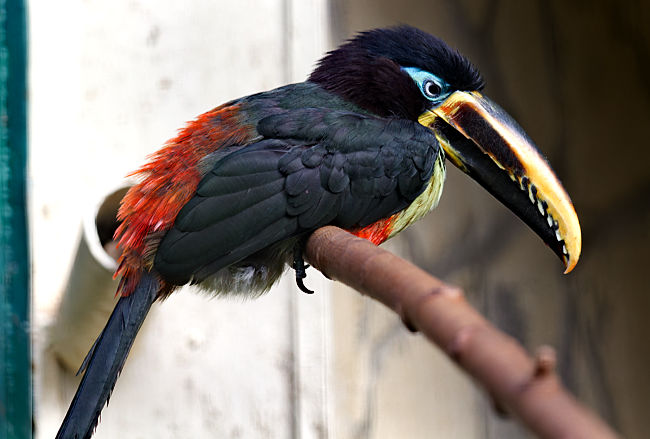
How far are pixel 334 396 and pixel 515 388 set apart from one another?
148 centimetres

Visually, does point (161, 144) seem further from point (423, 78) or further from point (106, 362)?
point (106, 362)

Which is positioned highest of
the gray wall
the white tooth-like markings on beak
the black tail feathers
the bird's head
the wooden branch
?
the wooden branch

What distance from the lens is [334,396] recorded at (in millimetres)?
1932

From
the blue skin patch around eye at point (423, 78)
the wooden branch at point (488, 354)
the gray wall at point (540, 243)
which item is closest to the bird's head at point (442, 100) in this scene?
the blue skin patch around eye at point (423, 78)

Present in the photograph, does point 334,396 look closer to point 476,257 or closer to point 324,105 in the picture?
point 476,257

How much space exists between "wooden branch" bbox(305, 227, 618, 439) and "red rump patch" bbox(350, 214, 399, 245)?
55cm

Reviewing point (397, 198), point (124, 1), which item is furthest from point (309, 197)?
point (124, 1)

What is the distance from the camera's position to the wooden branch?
17.6 inches

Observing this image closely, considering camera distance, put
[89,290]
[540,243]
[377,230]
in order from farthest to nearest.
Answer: [540,243], [89,290], [377,230]

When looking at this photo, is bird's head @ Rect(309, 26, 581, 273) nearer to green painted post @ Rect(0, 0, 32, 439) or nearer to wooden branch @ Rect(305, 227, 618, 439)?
wooden branch @ Rect(305, 227, 618, 439)

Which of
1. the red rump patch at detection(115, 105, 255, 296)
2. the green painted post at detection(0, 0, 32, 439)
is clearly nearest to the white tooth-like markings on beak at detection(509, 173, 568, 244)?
the red rump patch at detection(115, 105, 255, 296)

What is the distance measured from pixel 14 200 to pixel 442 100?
916 mm

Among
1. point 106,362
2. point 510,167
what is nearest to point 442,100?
point 510,167

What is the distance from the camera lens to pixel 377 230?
1.35 meters
